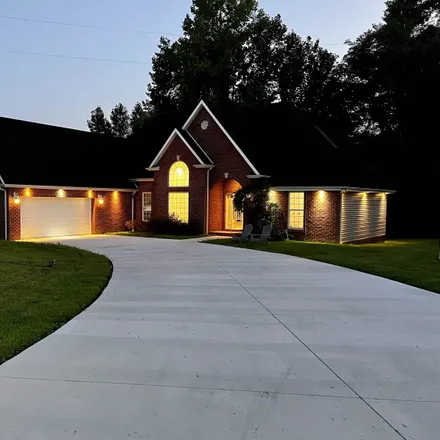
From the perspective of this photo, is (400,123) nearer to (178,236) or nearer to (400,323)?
(178,236)

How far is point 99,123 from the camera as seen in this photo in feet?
180

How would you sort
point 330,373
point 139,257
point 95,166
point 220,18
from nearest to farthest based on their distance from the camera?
point 330,373, point 139,257, point 95,166, point 220,18

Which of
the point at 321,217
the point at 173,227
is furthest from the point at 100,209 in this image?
the point at 321,217

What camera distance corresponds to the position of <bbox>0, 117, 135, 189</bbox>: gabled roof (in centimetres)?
2023

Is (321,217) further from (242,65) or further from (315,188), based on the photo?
(242,65)

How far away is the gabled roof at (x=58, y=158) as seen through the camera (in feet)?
66.4

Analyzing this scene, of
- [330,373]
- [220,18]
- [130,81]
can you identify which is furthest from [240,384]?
[130,81]

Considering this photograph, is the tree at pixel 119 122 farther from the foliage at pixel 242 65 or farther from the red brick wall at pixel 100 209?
the red brick wall at pixel 100 209

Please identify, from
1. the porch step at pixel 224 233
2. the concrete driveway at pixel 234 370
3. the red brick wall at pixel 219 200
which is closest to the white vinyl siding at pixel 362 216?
the porch step at pixel 224 233

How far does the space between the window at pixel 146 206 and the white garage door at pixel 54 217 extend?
3.22m

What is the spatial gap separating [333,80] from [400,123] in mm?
5857

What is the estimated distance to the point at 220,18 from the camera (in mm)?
39562

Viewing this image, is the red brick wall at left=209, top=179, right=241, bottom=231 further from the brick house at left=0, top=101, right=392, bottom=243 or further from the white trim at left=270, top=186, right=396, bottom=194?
the white trim at left=270, top=186, right=396, bottom=194

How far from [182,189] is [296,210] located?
6.17 meters
